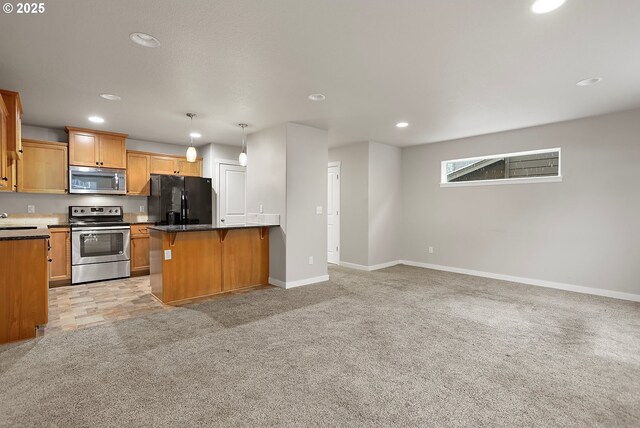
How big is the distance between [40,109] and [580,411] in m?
6.34

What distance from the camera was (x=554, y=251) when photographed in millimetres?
4867

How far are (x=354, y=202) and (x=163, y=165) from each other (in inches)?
153

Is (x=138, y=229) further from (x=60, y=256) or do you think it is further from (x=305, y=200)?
(x=305, y=200)

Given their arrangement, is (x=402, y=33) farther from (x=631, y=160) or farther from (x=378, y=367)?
(x=631, y=160)

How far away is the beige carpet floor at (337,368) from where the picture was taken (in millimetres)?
1897

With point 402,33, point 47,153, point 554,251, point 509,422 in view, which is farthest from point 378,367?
point 47,153

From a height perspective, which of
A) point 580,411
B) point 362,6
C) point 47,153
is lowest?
point 580,411

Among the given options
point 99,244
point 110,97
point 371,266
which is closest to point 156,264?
point 99,244

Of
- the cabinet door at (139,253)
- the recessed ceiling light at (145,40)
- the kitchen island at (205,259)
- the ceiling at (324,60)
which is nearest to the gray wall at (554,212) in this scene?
the ceiling at (324,60)

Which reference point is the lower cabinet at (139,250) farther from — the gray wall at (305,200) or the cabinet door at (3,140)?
the gray wall at (305,200)

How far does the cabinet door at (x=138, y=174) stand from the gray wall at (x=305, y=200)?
10.0 ft

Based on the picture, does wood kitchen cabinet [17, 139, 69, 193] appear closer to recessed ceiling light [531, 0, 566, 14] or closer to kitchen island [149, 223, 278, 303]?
kitchen island [149, 223, 278, 303]

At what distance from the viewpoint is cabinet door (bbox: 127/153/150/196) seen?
5805 millimetres

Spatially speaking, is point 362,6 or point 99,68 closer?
point 362,6
